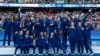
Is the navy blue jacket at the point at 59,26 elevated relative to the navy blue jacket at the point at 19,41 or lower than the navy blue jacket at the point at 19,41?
elevated

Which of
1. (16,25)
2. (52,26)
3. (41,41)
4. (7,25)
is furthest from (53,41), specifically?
(7,25)

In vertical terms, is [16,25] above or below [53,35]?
above

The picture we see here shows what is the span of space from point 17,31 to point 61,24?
7.02ft

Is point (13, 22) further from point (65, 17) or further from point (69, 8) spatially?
point (69, 8)

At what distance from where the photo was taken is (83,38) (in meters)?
22.3

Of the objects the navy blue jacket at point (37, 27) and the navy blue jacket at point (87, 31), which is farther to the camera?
the navy blue jacket at point (37, 27)

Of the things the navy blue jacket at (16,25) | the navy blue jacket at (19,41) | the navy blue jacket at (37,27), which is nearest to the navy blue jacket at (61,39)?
the navy blue jacket at (37,27)

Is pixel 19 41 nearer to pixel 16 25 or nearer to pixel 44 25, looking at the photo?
pixel 16 25

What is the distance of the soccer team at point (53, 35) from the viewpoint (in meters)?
22.1

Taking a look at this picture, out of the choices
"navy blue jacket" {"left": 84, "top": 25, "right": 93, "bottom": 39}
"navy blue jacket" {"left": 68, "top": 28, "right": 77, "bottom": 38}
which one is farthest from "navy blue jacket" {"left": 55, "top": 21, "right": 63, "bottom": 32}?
"navy blue jacket" {"left": 84, "top": 25, "right": 93, "bottom": 39}

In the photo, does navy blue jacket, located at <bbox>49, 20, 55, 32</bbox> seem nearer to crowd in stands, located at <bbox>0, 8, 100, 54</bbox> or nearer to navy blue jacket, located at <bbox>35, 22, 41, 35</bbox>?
crowd in stands, located at <bbox>0, 8, 100, 54</bbox>

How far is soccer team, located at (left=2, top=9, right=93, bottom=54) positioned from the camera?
72.4 ft

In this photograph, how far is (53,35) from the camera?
2208 centimetres

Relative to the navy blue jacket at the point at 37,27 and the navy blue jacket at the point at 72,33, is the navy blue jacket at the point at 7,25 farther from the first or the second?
the navy blue jacket at the point at 72,33
